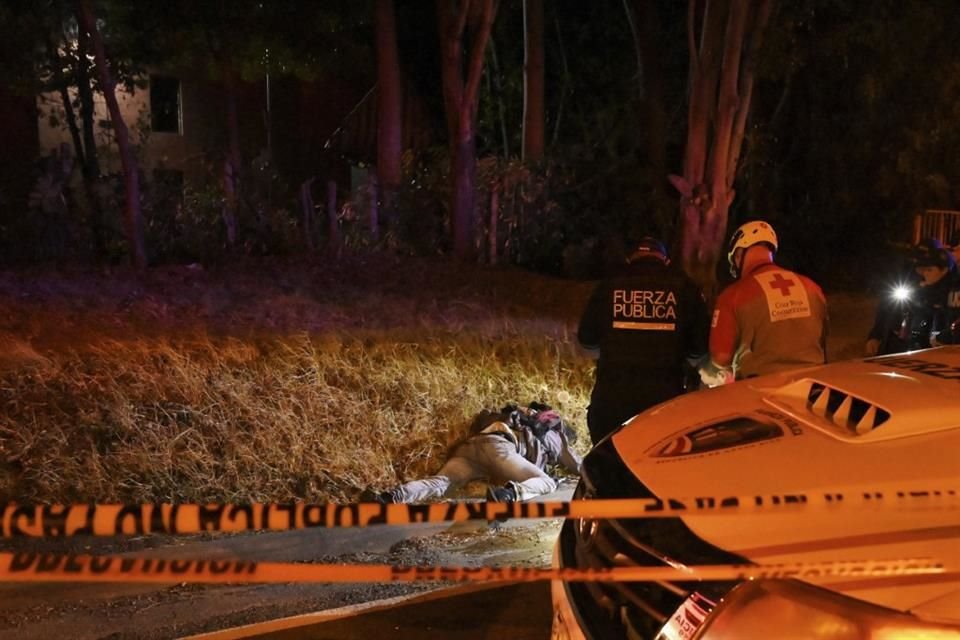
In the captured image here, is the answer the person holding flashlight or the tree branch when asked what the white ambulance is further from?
the tree branch

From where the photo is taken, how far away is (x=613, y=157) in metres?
17.1

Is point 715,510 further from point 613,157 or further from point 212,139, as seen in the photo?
point 212,139

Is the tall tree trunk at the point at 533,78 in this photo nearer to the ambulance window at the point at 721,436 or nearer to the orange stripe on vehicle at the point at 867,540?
the ambulance window at the point at 721,436

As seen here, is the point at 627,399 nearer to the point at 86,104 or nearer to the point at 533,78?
the point at 533,78

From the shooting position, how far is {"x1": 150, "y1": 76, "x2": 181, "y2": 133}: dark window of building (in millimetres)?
22406

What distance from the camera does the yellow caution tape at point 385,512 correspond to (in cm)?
230

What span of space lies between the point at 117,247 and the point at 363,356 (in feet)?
26.6

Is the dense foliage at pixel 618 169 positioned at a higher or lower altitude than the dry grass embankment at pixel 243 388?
higher

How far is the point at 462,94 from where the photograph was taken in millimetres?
13578

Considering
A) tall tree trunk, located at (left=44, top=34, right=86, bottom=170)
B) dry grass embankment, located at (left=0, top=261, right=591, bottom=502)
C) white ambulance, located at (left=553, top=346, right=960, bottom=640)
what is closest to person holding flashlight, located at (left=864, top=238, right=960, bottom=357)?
dry grass embankment, located at (left=0, top=261, right=591, bottom=502)

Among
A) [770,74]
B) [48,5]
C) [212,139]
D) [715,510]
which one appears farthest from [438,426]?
[212,139]

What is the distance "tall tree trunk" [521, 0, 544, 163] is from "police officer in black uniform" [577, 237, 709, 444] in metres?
12.8

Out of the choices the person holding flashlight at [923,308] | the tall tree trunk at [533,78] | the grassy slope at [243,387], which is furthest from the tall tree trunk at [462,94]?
the person holding flashlight at [923,308]

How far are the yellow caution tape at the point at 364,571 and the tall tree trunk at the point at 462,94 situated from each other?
11.1 metres
